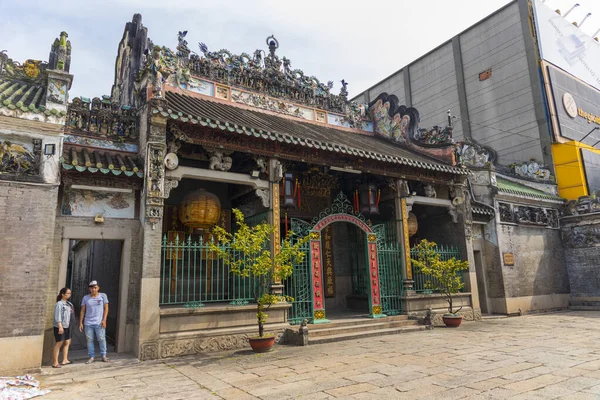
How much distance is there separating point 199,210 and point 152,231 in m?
1.32

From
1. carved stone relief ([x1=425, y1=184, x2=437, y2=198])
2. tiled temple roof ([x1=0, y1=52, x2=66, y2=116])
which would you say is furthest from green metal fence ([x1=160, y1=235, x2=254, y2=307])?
carved stone relief ([x1=425, y1=184, x2=437, y2=198])

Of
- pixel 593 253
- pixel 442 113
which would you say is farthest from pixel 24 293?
pixel 442 113

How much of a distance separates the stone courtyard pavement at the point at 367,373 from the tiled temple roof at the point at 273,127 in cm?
427

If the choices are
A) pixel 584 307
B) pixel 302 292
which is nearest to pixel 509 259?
pixel 584 307

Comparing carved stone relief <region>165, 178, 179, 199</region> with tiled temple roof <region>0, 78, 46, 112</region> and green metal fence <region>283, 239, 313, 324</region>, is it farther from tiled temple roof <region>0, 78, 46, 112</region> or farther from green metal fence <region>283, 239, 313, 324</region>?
green metal fence <region>283, 239, 313, 324</region>

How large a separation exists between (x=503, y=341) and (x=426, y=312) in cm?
255

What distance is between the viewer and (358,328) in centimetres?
907

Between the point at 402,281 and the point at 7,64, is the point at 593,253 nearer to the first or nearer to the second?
the point at 402,281

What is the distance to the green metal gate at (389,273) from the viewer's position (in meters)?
10.5

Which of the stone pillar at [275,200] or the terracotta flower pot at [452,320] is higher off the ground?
the stone pillar at [275,200]

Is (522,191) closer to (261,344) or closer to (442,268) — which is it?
(442,268)

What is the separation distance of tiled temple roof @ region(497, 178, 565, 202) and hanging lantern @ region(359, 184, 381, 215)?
552cm

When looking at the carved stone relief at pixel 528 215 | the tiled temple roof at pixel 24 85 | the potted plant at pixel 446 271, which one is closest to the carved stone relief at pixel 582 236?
the carved stone relief at pixel 528 215

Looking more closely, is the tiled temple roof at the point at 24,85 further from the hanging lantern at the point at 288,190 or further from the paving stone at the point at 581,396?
the paving stone at the point at 581,396
